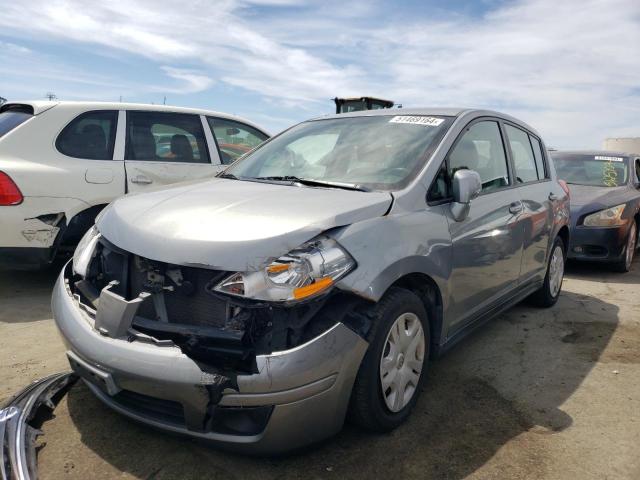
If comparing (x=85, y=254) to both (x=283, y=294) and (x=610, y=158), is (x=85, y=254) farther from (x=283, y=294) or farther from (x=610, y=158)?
(x=610, y=158)

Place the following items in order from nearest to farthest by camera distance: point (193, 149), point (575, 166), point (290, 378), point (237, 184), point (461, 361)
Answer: point (290, 378), point (237, 184), point (461, 361), point (193, 149), point (575, 166)

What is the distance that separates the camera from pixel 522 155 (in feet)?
14.3

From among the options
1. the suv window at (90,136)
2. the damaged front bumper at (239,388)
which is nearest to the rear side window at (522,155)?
the damaged front bumper at (239,388)

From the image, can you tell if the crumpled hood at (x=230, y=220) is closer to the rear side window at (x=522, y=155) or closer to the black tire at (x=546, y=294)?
the rear side window at (x=522, y=155)

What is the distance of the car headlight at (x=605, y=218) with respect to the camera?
6.39 meters

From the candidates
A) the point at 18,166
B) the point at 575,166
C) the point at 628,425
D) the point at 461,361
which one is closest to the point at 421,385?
the point at 461,361

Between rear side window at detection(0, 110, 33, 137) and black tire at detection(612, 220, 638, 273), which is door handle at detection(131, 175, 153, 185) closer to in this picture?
rear side window at detection(0, 110, 33, 137)

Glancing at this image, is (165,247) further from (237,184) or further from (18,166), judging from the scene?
(18,166)

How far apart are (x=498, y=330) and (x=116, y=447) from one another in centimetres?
303

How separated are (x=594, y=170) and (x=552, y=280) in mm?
Answer: 3443

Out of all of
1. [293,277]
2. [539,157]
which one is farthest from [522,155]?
[293,277]

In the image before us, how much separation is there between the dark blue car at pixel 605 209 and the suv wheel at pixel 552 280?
1573 mm

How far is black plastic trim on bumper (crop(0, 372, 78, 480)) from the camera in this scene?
219cm

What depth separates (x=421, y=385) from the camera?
288cm
